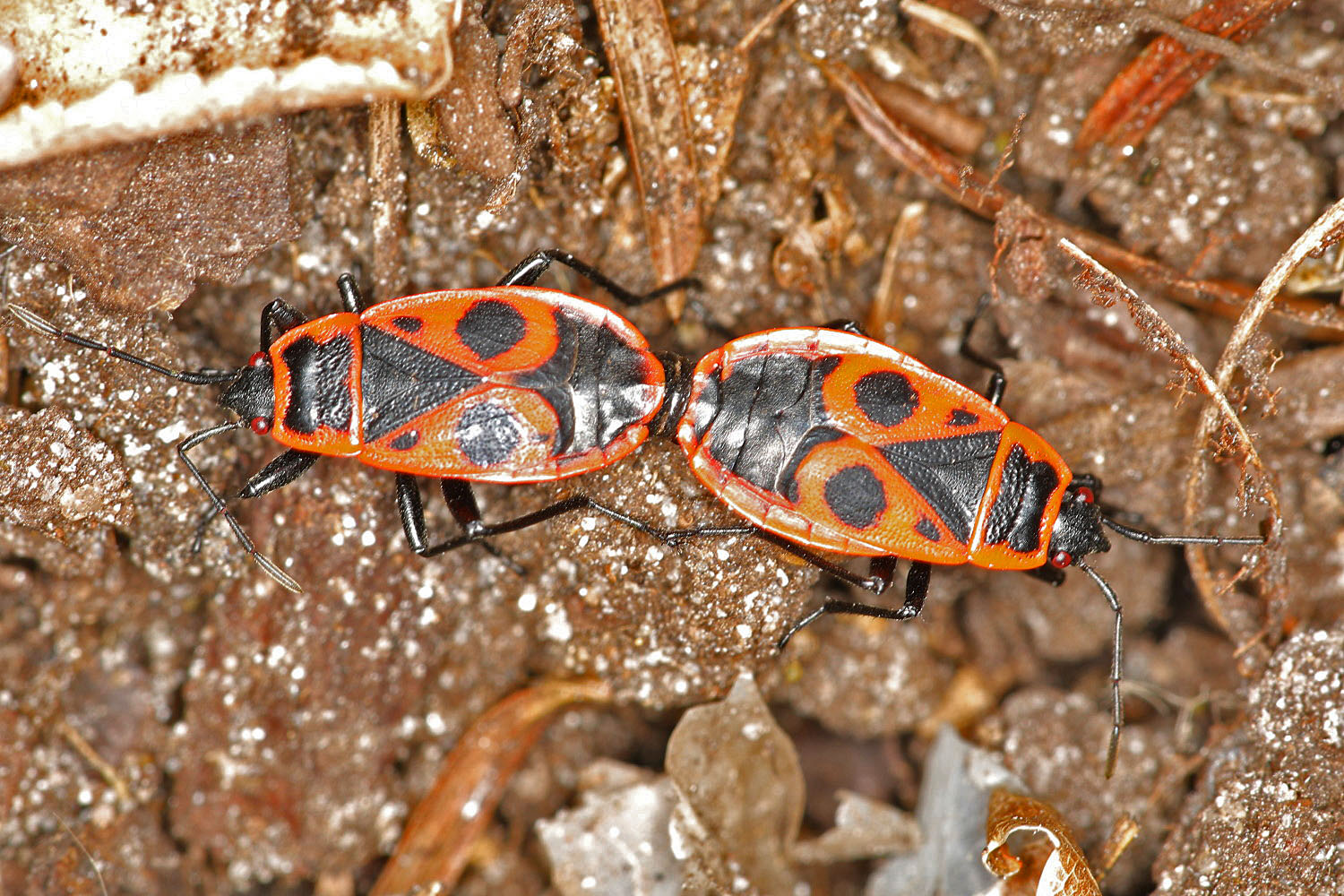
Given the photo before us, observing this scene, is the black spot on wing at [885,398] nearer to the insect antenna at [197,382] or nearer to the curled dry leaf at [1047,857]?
the curled dry leaf at [1047,857]

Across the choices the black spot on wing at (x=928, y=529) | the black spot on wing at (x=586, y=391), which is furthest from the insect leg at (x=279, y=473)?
the black spot on wing at (x=928, y=529)

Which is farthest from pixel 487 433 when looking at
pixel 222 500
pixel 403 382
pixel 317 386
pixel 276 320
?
pixel 222 500

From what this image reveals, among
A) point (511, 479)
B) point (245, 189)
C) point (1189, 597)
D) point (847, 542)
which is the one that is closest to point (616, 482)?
point (511, 479)

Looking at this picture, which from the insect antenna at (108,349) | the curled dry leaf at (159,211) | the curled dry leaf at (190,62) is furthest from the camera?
the insect antenna at (108,349)

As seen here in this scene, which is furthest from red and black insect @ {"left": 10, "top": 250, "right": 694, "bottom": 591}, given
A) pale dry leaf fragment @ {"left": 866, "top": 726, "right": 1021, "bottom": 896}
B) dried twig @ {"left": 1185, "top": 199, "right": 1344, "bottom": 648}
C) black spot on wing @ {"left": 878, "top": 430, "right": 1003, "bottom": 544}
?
dried twig @ {"left": 1185, "top": 199, "right": 1344, "bottom": 648}

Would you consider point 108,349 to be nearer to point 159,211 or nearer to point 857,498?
point 159,211

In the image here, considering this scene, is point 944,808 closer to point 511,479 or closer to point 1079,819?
point 1079,819
